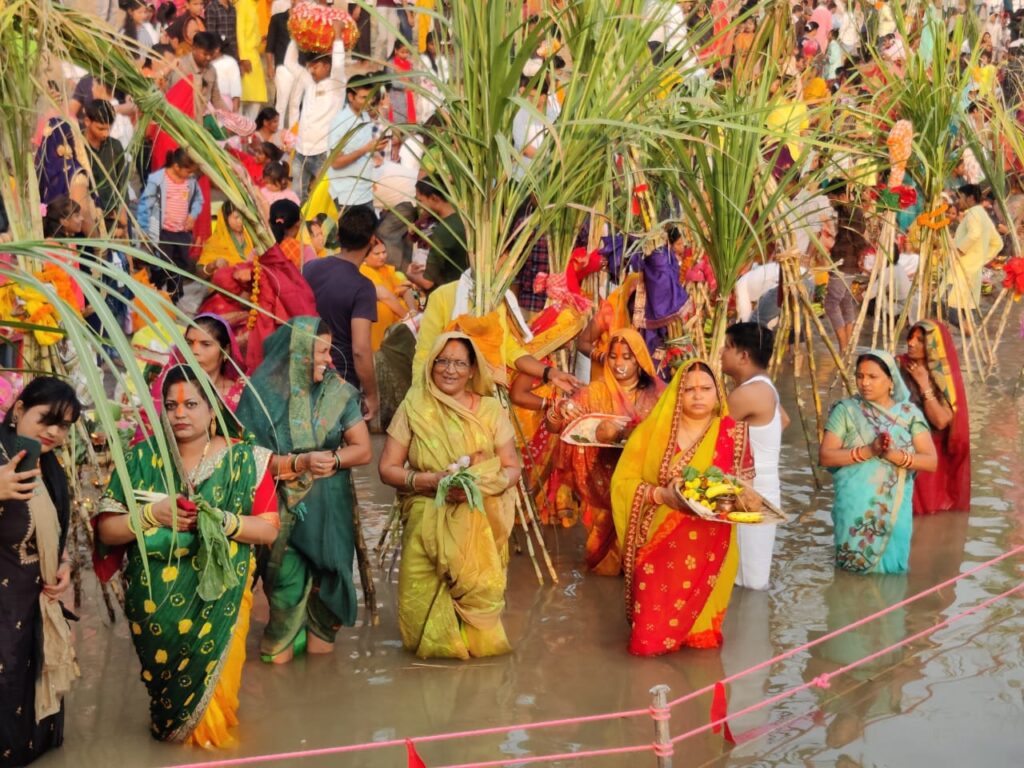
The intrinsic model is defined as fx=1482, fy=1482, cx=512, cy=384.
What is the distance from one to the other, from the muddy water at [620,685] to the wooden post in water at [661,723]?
26.6 inches

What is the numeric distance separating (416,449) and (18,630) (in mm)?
1645

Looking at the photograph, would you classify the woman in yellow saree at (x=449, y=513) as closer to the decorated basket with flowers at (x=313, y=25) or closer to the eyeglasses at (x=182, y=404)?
the eyeglasses at (x=182, y=404)

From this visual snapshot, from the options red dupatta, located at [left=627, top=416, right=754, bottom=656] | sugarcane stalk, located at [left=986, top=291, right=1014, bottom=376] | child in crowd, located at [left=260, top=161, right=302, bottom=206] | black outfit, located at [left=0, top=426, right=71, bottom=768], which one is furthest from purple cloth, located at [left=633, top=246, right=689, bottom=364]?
sugarcane stalk, located at [left=986, top=291, right=1014, bottom=376]

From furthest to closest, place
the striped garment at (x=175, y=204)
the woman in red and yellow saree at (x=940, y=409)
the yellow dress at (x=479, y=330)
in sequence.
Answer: the striped garment at (x=175, y=204), the woman in red and yellow saree at (x=940, y=409), the yellow dress at (x=479, y=330)

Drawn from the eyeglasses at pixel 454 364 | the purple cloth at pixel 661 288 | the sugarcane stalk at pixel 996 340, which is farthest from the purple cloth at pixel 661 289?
the sugarcane stalk at pixel 996 340

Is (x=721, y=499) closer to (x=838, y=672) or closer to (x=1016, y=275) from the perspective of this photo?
(x=838, y=672)

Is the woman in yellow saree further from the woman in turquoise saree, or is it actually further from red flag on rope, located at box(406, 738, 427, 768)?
the woman in turquoise saree

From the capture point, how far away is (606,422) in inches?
244

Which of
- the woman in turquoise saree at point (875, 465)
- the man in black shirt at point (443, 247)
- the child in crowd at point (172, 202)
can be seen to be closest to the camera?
the woman in turquoise saree at point (875, 465)

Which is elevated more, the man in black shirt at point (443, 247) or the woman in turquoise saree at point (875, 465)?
the man in black shirt at point (443, 247)

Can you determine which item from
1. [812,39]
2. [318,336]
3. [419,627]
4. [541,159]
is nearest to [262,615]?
[419,627]

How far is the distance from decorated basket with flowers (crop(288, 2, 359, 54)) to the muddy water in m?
5.40

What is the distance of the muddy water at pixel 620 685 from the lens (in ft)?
15.4

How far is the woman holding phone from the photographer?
427 cm
